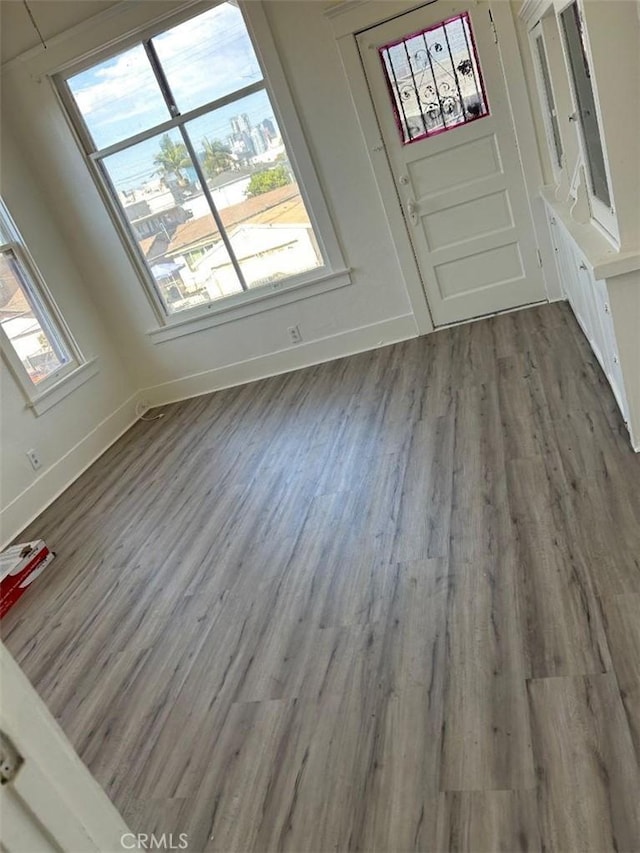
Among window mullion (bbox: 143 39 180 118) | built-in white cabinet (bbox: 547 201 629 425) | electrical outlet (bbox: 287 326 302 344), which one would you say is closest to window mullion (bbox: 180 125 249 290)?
window mullion (bbox: 143 39 180 118)

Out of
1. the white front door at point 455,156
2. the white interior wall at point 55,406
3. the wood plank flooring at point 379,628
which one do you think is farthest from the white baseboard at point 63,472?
the white front door at point 455,156

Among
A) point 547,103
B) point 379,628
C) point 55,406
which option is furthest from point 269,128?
point 379,628

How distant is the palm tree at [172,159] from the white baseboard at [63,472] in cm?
180

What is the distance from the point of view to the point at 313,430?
12.3 feet

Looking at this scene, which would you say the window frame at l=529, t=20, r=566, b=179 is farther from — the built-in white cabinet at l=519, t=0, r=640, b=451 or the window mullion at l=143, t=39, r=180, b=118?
the window mullion at l=143, t=39, r=180, b=118

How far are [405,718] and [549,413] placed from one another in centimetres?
177

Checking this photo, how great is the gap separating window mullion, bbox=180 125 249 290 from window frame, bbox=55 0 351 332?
10cm

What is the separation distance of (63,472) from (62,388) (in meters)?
0.62

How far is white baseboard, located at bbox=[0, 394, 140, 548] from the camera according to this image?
12.8ft

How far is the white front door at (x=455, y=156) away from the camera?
395 centimetres

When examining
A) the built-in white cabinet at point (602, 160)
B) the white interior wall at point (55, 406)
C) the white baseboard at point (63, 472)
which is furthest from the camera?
the white interior wall at point (55, 406)

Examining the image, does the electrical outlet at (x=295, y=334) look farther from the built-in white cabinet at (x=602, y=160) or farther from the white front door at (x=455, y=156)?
the built-in white cabinet at (x=602, y=160)

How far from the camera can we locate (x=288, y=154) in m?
4.38

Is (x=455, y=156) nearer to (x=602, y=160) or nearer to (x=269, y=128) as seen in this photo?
(x=269, y=128)
